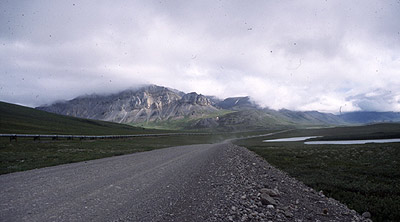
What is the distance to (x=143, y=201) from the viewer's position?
328 inches

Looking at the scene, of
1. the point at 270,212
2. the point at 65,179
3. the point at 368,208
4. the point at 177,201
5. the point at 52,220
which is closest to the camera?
the point at 52,220

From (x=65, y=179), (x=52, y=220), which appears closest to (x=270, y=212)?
(x=52, y=220)

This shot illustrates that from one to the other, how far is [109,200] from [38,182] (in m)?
6.29

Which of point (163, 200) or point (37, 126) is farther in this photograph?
point (37, 126)

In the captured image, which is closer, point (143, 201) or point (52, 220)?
point (52, 220)

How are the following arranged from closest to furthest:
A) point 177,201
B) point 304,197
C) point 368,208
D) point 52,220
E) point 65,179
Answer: point 52,220 < point 368,208 < point 177,201 < point 304,197 < point 65,179

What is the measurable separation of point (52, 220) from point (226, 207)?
6.12 metres

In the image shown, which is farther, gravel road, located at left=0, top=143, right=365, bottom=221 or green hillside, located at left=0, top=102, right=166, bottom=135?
green hillside, located at left=0, top=102, right=166, bottom=135

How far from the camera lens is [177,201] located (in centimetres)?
829

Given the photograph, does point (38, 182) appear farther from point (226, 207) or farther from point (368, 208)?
point (368, 208)

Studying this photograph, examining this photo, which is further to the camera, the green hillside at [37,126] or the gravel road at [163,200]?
the green hillside at [37,126]

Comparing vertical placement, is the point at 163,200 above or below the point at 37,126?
above

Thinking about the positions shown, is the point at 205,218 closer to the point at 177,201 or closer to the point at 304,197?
the point at 177,201

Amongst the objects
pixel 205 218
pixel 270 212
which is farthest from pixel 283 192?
pixel 205 218
